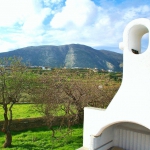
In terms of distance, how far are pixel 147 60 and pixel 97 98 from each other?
1023cm

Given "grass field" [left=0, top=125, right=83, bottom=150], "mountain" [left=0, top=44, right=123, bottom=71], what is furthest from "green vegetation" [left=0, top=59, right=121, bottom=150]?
"mountain" [left=0, top=44, right=123, bottom=71]

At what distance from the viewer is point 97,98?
1752 cm

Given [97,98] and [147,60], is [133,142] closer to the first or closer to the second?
[147,60]

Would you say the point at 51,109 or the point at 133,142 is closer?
the point at 133,142

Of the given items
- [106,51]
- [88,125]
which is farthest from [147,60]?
[106,51]

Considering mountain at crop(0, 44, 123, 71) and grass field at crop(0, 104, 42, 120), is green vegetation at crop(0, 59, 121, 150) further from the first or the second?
mountain at crop(0, 44, 123, 71)

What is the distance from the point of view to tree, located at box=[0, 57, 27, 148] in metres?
12.9

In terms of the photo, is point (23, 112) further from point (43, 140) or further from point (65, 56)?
point (65, 56)

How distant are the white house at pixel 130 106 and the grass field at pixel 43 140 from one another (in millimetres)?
4402

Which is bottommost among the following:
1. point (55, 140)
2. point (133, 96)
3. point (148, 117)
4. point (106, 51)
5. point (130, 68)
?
point (55, 140)

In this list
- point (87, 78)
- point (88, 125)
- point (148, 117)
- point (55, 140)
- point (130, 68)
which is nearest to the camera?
point (148, 117)

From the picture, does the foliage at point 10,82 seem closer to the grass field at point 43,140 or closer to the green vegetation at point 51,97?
the green vegetation at point 51,97

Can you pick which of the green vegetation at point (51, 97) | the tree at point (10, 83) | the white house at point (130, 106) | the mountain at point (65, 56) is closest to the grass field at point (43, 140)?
the green vegetation at point (51, 97)

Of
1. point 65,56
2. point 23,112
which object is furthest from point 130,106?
point 65,56
